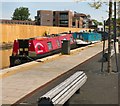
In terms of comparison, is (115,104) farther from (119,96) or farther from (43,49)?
(43,49)

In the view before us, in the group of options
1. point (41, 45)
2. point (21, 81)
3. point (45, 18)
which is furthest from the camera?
point (45, 18)

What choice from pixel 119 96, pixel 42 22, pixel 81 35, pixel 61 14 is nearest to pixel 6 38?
pixel 81 35

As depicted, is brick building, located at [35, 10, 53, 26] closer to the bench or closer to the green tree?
the green tree

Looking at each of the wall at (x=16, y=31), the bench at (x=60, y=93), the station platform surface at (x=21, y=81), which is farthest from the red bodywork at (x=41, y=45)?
the wall at (x=16, y=31)

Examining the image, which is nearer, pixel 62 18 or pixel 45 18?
pixel 45 18

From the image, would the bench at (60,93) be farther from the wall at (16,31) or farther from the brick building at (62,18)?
the brick building at (62,18)

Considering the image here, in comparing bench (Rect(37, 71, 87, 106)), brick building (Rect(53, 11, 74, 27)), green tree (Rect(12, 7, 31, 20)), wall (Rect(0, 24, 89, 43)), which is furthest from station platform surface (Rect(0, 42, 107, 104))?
green tree (Rect(12, 7, 31, 20))

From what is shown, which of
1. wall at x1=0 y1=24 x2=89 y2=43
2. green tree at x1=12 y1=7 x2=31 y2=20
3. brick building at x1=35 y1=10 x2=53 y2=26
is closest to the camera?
wall at x1=0 y1=24 x2=89 y2=43

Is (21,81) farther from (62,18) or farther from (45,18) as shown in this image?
(62,18)

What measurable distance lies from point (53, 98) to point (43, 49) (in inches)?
560

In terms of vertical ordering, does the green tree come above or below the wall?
above

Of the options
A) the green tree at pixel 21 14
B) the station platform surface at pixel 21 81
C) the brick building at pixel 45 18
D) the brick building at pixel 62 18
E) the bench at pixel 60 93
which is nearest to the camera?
the bench at pixel 60 93

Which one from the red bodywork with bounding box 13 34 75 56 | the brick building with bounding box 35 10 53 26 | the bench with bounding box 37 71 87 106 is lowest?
the bench with bounding box 37 71 87 106

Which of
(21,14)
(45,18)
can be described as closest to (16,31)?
(45,18)
